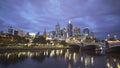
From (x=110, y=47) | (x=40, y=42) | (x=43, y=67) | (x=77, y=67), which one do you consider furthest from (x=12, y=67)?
(x=40, y=42)

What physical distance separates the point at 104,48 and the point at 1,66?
71.2 metres

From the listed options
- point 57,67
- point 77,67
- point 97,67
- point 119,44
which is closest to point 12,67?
point 57,67

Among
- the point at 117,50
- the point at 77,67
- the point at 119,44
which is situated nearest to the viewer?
the point at 77,67

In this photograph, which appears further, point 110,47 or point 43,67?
point 110,47

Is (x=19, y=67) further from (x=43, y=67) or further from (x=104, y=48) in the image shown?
(x=104, y=48)

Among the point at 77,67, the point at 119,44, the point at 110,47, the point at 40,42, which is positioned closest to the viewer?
the point at 77,67

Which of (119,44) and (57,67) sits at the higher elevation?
(119,44)

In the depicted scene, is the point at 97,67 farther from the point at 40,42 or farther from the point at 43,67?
the point at 40,42

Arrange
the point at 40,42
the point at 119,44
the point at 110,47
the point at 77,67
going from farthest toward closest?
1. the point at 40,42
2. the point at 110,47
3. the point at 119,44
4. the point at 77,67

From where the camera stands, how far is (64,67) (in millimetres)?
50812

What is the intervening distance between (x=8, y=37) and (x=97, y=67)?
481 ft

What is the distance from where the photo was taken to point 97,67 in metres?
51.1

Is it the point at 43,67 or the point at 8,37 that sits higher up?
the point at 8,37

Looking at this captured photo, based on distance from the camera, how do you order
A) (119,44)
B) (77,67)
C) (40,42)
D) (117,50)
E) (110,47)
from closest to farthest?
(77,67) → (119,44) → (110,47) → (117,50) → (40,42)
